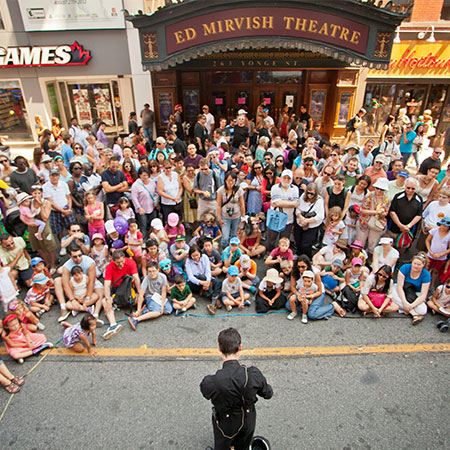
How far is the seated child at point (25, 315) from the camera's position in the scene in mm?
5031

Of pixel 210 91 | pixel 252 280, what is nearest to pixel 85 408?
pixel 252 280

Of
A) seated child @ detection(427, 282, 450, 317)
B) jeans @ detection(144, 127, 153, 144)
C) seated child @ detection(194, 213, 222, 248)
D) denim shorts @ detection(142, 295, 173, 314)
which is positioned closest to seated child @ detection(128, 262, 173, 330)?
denim shorts @ detection(142, 295, 173, 314)

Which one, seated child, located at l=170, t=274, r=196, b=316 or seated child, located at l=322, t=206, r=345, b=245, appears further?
seated child, located at l=322, t=206, r=345, b=245

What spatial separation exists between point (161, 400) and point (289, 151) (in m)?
6.96

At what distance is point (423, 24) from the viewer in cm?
1310

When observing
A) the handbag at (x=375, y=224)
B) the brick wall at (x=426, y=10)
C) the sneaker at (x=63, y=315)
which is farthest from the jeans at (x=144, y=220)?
the brick wall at (x=426, y=10)

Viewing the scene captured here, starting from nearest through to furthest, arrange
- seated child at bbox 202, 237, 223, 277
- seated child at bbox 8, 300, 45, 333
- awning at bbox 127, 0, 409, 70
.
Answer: seated child at bbox 8, 300, 45, 333
seated child at bbox 202, 237, 223, 277
awning at bbox 127, 0, 409, 70

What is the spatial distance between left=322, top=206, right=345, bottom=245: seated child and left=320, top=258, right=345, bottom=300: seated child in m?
0.46

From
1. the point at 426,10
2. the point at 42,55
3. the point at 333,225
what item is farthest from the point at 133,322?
the point at 426,10

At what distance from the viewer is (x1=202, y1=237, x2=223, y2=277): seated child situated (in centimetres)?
620

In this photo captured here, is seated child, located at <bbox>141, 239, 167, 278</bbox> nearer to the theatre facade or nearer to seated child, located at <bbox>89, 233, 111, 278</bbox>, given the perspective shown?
seated child, located at <bbox>89, 233, 111, 278</bbox>

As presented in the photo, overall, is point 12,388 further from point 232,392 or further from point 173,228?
point 173,228

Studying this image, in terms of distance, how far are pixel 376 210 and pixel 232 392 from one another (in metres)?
4.80

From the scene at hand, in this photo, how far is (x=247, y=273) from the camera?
20.2 ft
